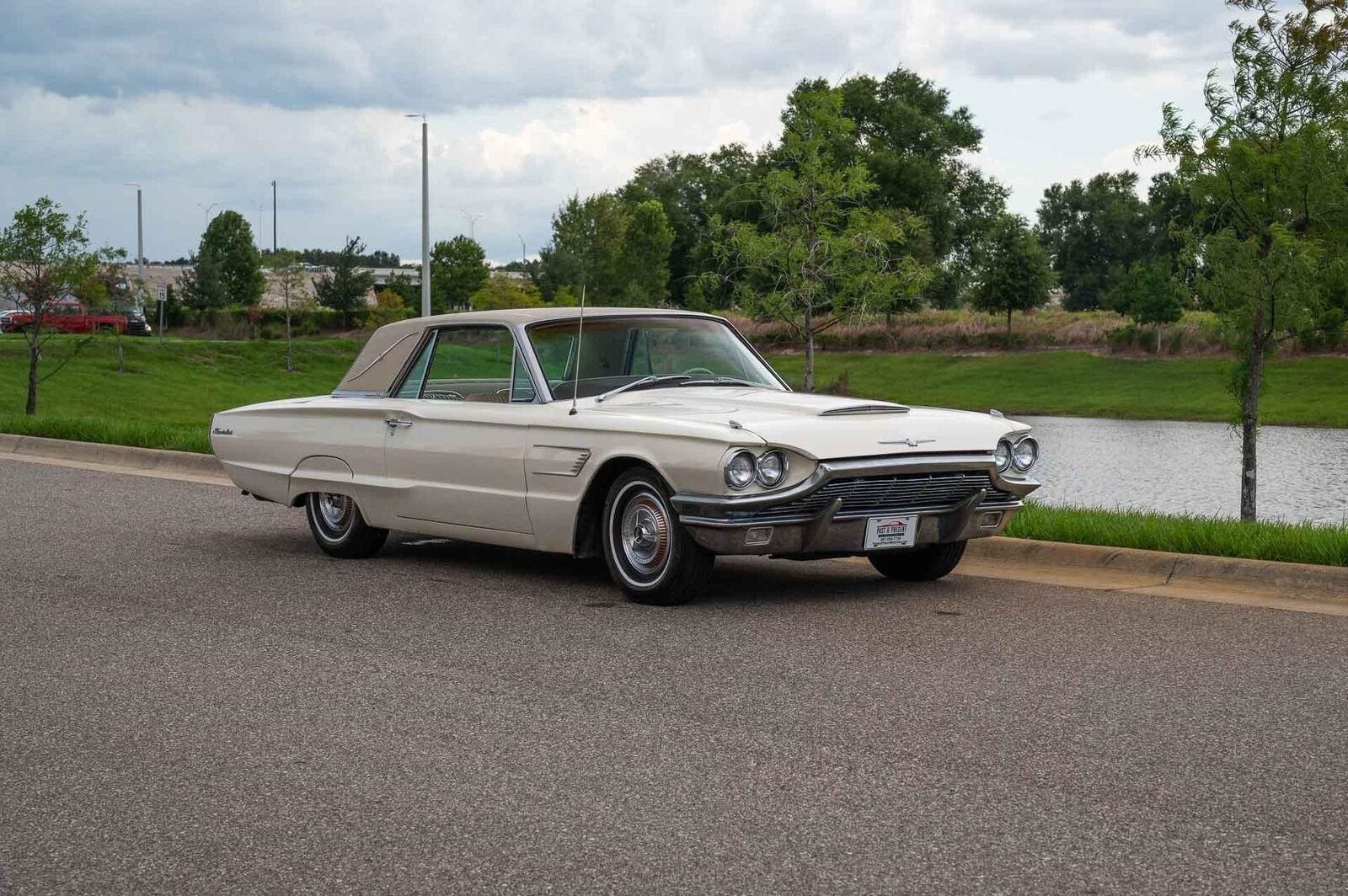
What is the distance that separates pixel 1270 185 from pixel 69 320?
3838cm

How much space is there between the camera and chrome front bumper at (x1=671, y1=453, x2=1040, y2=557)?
7547 millimetres

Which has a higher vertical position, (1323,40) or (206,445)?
(1323,40)

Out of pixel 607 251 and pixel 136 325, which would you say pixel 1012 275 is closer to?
pixel 607 251

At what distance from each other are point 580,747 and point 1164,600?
4.11m

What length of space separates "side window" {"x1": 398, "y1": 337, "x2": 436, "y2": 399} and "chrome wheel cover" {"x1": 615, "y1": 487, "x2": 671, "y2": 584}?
2.00 metres

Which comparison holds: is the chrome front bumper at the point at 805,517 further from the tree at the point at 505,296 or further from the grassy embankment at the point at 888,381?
the tree at the point at 505,296

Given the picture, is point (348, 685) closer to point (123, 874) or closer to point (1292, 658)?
point (123, 874)

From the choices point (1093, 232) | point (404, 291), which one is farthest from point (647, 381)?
point (1093, 232)

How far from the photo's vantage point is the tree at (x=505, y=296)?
6306 centimetres

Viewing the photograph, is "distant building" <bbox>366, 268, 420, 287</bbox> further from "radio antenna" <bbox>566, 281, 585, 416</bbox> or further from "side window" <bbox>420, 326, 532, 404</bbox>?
"radio antenna" <bbox>566, 281, 585, 416</bbox>

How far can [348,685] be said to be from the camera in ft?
20.7

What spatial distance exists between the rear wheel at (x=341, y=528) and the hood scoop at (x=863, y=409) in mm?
3169

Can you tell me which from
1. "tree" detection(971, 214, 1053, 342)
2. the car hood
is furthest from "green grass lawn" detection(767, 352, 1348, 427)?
the car hood

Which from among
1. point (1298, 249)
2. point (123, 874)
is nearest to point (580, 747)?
point (123, 874)
